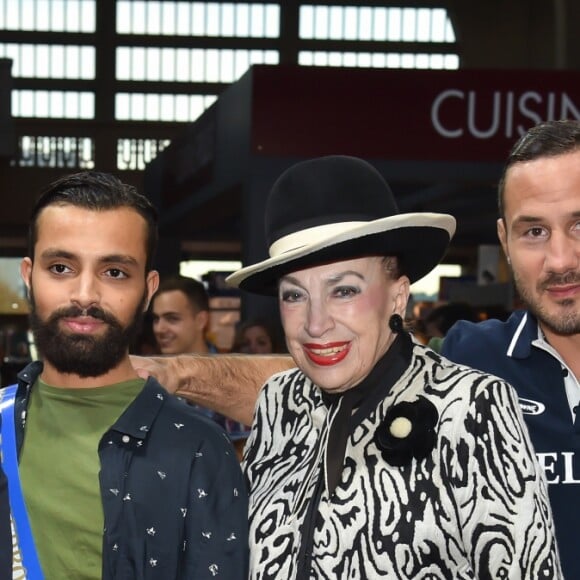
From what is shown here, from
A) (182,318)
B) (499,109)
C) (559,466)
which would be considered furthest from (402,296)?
(499,109)

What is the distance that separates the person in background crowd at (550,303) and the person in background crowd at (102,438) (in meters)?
0.73

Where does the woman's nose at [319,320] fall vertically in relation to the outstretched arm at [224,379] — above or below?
above

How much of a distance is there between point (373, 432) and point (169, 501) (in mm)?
435

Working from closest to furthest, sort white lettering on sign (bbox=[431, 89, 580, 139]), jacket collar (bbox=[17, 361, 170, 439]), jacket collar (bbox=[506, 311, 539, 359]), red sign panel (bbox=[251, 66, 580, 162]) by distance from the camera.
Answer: jacket collar (bbox=[17, 361, 170, 439]) < jacket collar (bbox=[506, 311, 539, 359]) < red sign panel (bbox=[251, 66, 580, 162]) < white lettering on sign (bbox=[431, 89, 580, 139])

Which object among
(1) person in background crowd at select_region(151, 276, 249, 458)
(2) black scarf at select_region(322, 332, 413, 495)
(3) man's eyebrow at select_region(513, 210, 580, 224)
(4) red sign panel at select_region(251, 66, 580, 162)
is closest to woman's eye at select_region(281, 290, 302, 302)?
(2) black scarf at select_region(322, 332, 413, 495)

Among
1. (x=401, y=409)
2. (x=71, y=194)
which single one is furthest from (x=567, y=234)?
(x=71, y=194)

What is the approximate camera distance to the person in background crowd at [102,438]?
1846 mm

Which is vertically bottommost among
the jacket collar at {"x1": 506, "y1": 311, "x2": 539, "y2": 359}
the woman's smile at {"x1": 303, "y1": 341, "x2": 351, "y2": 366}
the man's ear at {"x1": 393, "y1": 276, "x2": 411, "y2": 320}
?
the woman's smile at {"x1": 303, "y1": 341, "x2": 351, "y2": 366}

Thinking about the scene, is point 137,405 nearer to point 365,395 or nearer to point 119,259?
point 119,259

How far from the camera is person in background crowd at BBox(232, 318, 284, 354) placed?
7.35 meters

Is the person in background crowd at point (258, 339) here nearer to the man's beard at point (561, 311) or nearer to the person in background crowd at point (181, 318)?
the person in background crowd at point (181, 318)

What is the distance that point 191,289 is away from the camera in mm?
5965

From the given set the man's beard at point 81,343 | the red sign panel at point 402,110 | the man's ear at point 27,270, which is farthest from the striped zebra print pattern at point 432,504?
the red sign panel at point 402,110

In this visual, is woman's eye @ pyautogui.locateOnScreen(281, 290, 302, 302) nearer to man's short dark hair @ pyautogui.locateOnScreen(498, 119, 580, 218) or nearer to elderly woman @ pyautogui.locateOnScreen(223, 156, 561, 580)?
elderly woman @ pyautogui.locateOnScreen(223, 156, 561, 580)
